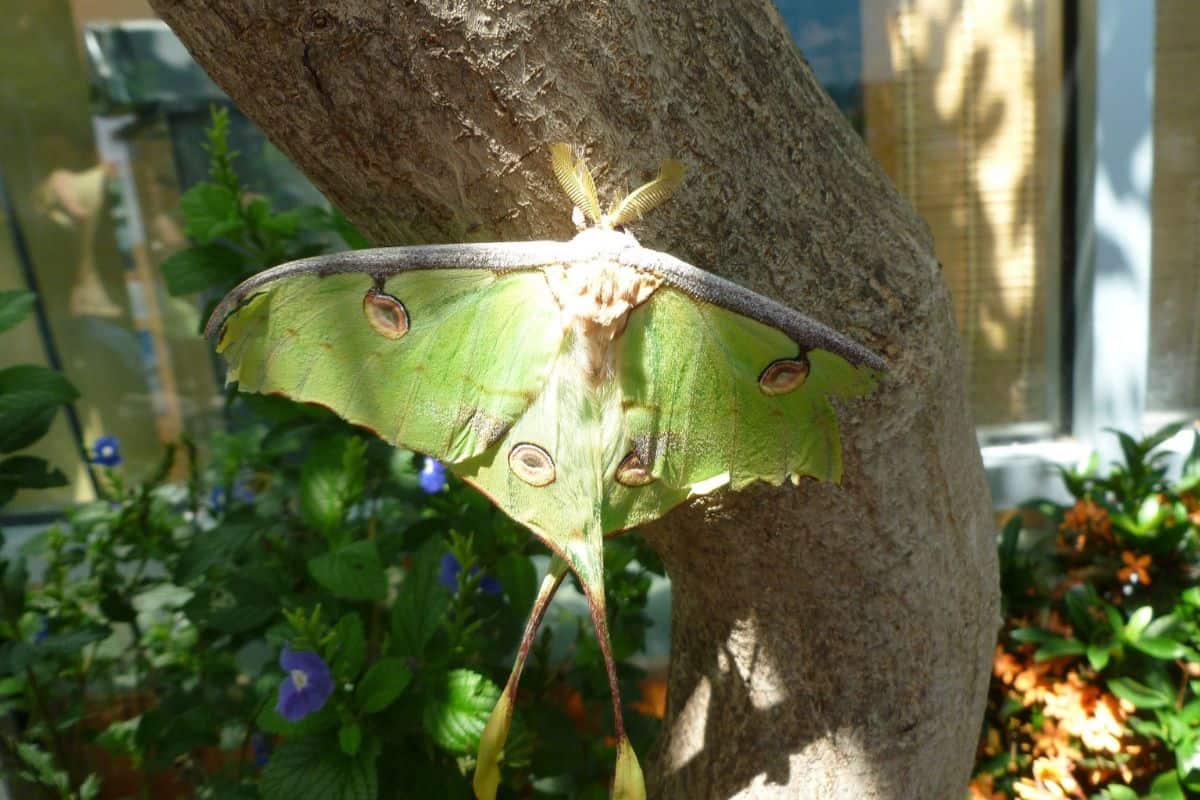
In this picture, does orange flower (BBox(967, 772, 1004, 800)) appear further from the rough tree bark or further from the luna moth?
the luna moth

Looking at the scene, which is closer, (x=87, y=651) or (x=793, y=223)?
(x=793, y=223)

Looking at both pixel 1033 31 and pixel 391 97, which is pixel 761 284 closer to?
pixel 391 97

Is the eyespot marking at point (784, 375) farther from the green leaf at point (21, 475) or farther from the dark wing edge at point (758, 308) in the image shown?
the green leaf at point (21, 475)

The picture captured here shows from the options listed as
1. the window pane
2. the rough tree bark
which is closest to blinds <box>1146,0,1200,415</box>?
the window pane

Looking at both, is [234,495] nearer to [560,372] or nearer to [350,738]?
[350,738]

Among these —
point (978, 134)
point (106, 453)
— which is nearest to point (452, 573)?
point (106, 453)

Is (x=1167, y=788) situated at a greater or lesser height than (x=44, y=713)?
lesser

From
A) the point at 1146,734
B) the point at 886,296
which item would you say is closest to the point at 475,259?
the point at 886,296
